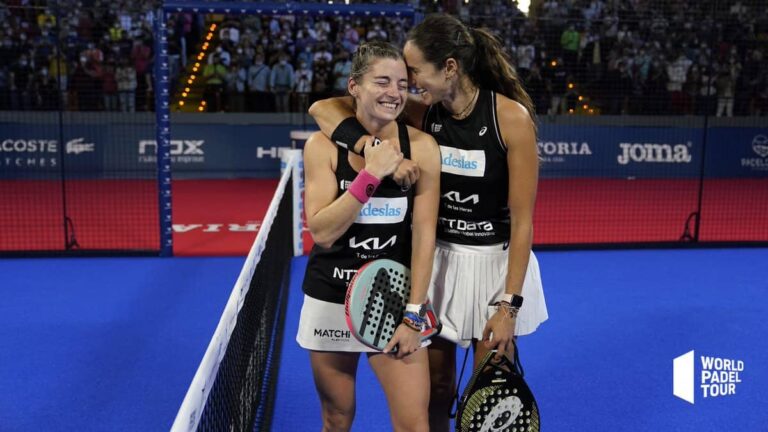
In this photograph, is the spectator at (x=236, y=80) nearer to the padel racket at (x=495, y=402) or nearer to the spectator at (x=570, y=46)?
the spectator at (x=570, y=46)

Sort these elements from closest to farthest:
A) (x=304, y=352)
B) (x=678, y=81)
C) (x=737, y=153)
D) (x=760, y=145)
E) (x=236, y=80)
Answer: (x=304, y=352)
(x=678, y=81)
(x=760, y=145)
(x=737, y=153)
(x=236, y=80)

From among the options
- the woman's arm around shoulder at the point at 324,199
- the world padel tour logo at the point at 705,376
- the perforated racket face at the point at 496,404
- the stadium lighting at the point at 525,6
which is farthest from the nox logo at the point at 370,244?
the stadium lighting at the point at 525,6

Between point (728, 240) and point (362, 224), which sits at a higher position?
point (362, 224)

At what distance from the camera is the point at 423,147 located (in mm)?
2977

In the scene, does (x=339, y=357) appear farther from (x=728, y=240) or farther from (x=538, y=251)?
(x=728, y=240)

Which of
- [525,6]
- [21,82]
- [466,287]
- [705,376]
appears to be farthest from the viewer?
[525,6]

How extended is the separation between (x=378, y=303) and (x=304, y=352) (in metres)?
3.02

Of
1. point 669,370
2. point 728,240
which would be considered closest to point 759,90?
point 728,240

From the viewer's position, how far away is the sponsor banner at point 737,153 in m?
15.4

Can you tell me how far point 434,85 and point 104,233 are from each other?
26.3ft

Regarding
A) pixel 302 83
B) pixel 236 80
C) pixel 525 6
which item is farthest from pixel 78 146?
pixel 525 6

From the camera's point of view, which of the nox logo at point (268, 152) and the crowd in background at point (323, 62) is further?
the nox logo at point (268, 152)

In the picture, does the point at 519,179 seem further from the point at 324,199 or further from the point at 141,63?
the point at 141,63

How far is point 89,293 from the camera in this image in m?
7.32
